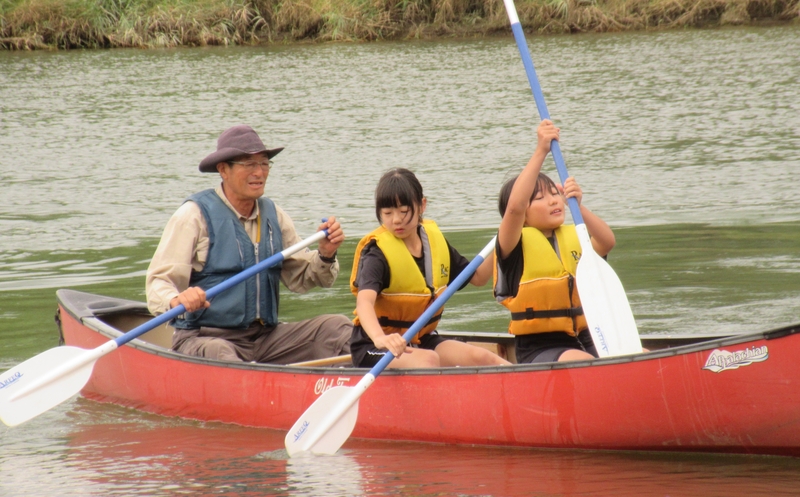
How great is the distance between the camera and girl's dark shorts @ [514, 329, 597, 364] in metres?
3.92

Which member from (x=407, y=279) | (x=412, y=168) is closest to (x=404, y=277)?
(x=407, y=279)

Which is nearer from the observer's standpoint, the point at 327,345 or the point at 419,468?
the point at 419,468

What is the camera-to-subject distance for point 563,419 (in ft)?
12.2

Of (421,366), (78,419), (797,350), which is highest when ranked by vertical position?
(797,350)

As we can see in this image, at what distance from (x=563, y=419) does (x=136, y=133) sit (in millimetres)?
10864

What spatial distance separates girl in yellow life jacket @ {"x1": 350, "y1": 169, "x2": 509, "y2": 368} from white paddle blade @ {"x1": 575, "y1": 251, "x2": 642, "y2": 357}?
0.46 metres

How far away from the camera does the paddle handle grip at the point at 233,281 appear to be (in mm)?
4309

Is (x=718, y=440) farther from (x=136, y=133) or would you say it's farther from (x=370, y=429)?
(x=136, y=133)

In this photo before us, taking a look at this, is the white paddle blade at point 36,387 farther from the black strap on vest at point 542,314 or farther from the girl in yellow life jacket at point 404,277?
the black strap on vest at point 542,314

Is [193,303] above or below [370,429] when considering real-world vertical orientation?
above

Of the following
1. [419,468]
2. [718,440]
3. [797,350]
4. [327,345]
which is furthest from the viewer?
[327,345]

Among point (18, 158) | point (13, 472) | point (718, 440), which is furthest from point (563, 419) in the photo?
point (18, 158)

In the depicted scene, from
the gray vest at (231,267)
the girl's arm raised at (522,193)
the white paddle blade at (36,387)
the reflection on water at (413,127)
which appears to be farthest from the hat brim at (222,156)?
the reflection on water at (413,127)

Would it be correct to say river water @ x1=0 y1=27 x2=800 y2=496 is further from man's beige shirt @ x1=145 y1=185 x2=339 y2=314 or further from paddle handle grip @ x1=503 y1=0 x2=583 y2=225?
paddle handle grip @ x1=503 y1=0 x2=583 y2=225
